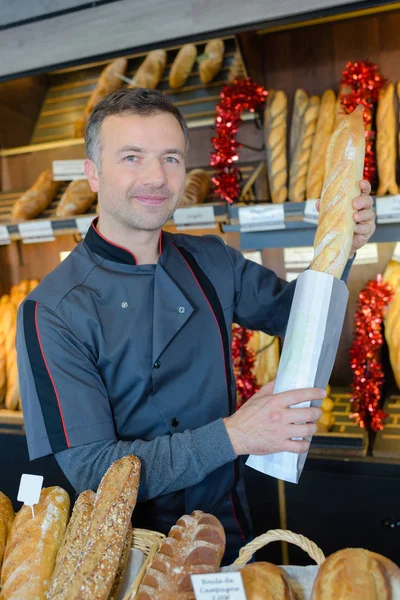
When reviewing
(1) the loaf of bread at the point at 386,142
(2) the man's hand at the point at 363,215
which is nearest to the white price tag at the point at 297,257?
(1) the loaf of bread at the point at 386,142

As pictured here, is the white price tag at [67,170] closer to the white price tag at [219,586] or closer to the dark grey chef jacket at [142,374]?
the dark grey chef jacket at [142,374]

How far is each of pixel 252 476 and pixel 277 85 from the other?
156cm

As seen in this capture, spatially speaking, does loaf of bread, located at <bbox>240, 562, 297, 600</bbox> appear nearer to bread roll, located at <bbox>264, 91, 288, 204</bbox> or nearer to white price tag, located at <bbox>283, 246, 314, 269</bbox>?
bread roll, located at <bbox>264, 91, 288, 204</bbox>

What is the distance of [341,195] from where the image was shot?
1.24m

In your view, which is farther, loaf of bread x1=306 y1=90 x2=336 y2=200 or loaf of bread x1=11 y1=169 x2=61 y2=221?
loaf of bread x1=11 y1=169 x2=61 y2=221

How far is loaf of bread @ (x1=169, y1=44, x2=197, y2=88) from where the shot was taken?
8.00 ft

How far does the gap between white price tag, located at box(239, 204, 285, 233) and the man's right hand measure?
975 mm

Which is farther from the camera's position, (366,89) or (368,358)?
(368,358)

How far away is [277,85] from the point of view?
2.47 m

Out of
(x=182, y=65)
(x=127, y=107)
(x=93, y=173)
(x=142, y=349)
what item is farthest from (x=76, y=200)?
(x=142, y=349)

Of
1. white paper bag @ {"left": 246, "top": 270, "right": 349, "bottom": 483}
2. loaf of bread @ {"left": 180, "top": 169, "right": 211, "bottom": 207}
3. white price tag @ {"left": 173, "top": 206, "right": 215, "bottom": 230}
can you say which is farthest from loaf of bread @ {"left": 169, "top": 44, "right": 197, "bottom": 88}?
white paper bag @ {"left": 246, "top": 270, "right": 349, "bottom": 483}

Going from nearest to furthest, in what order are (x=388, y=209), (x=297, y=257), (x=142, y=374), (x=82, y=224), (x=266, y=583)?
(x=266, y=583), (x=142, y=374), (x=388, y=209), (x=82, y=224), (x=297, y=257)

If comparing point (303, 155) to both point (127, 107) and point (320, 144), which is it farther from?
point (127, 107)

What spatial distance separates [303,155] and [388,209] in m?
0.42
